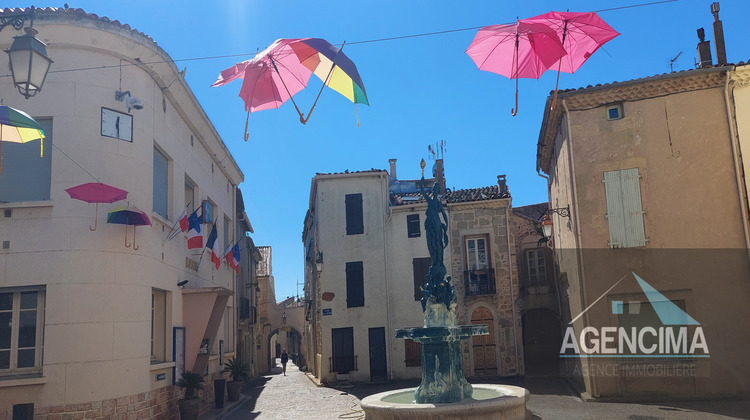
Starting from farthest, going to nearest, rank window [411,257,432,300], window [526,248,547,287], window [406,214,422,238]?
1. window [406,214,422,238]
2. window [411,257,432,300]
3. window [526,248,547,287]

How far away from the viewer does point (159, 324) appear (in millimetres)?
13367

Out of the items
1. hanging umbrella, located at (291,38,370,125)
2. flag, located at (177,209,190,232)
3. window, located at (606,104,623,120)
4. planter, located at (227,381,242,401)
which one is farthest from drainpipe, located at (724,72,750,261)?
planter, located at (227,381,242,401)

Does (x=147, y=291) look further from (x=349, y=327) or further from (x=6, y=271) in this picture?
(x=349, y=327)

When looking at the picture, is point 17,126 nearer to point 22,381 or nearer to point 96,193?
point 96,193

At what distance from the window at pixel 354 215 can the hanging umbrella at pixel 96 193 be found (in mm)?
15829

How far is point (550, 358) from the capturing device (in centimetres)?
2611

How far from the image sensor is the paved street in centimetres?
1198

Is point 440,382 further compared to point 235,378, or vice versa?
point 235,378

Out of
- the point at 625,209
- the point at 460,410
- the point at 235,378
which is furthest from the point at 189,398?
the point at 625,209

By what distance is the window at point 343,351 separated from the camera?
24.9 m

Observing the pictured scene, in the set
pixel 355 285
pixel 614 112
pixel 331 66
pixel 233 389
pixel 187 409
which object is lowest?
pixel 233 389

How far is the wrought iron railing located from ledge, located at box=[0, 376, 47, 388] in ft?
51.2

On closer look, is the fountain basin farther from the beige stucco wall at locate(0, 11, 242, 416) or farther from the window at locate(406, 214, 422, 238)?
the window at locate(406, 214, 422, 238)

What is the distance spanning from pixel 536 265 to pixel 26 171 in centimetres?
1905
